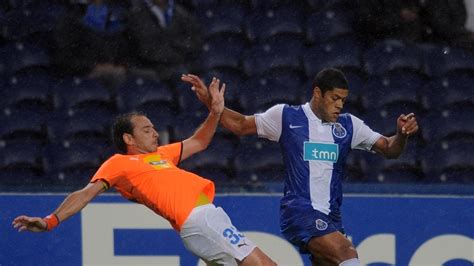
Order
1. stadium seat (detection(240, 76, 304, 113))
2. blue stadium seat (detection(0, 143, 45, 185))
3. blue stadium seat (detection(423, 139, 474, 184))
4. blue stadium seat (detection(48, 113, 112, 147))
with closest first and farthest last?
1. blue stadium seat (detection(423, 139, 474, 184))
2. blue stadium seat (detection(0, 143, 45, 185))
3. blue stadium seat (detection(48, 113, 112, 147))
4. stadium seat (detection(240, 76, 304, 113))

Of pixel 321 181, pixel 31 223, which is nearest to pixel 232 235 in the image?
Answer: pixel 321 181

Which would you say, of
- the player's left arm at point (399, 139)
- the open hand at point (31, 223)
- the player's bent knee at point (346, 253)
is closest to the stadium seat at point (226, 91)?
the player's left arm at point (399, 139)

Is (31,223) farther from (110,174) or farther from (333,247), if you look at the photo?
(333,247)

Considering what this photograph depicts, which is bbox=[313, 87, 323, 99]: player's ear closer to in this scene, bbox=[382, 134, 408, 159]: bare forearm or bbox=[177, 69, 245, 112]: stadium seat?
bbox=[382, 134, 408, 159]: bare forearm

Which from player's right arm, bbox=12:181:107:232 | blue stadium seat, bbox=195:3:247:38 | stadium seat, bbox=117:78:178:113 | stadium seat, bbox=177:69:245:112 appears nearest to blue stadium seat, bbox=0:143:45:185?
stadium seat, bbox=117:78:178:113

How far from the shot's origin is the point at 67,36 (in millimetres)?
8531

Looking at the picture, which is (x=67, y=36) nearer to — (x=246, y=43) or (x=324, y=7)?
(x=246, y=43)

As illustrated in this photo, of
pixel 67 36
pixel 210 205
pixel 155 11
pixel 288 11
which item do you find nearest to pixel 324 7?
pixel 288 11

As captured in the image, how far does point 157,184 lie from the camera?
574 centimetres

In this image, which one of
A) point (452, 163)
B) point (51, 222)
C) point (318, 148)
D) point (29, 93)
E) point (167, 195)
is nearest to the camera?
point (51, 222)

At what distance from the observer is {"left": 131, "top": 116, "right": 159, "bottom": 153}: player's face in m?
5.98

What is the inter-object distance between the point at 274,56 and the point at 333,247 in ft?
10.0

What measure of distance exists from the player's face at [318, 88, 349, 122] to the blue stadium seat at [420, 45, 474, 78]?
8.84 feet

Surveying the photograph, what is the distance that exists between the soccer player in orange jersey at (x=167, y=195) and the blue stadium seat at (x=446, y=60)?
2998mm
